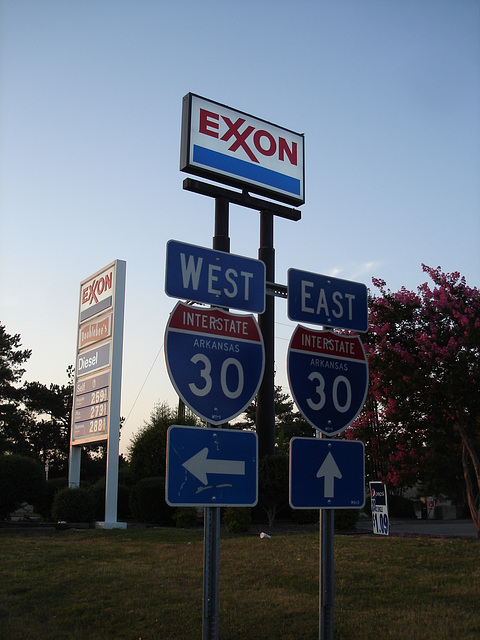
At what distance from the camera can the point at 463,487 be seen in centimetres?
3212

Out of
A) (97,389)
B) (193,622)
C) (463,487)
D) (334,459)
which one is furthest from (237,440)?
(463,487)

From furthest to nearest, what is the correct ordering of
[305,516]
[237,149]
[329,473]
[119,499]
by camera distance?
1. [119,499]
2. [305,516]
3. [237,149]
4. [329,473]

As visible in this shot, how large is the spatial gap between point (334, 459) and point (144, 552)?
785cm

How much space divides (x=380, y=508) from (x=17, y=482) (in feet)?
35.3

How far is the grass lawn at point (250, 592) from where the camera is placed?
6371mm

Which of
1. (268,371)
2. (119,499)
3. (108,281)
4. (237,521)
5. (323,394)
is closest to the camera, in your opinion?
(323,394)

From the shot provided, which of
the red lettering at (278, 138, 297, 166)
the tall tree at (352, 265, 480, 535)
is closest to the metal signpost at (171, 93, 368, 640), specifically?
the tall tree at (352, 265, 480, 535)

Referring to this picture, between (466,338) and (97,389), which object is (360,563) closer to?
(466,338)

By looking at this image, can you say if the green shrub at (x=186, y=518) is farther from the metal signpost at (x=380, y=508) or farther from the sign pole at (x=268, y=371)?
the metal signpost at (x=380, y=508)

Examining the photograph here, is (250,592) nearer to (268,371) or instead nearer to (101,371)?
(101,371)

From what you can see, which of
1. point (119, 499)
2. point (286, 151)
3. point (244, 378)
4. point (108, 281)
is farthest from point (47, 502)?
point (244, 378)

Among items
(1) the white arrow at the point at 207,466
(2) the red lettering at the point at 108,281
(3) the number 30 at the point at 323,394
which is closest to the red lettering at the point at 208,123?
(2) the red lettering at the point at 108,281

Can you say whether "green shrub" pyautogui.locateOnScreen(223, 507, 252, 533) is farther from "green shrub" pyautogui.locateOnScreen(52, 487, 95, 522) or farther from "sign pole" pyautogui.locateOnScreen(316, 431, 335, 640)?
"sign pole" pyautogui.locateOnScreen(316, 431, 335, 640)

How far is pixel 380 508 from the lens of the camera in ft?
45.0
